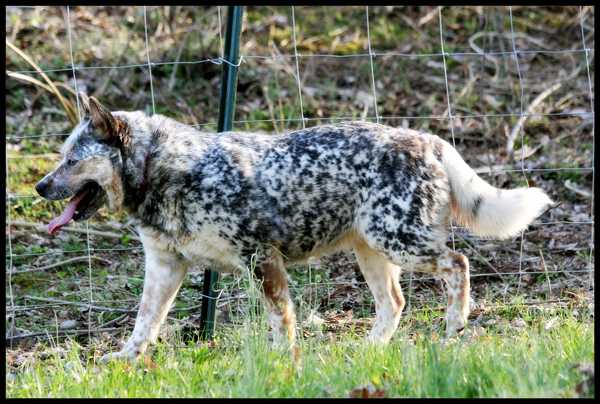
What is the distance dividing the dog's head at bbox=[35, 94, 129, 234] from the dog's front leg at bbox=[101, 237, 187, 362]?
45cm

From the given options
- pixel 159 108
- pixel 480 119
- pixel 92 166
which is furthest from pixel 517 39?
pixel 92 166

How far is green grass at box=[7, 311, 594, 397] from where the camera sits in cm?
438

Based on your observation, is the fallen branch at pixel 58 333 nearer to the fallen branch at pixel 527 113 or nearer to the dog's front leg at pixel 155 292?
the dog's front leg at pixel 155 292

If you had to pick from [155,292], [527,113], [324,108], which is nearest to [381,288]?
[155,292]

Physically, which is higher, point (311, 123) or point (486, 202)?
point (311, 123)

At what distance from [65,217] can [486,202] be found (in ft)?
8.14

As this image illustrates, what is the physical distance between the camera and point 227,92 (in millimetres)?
6316

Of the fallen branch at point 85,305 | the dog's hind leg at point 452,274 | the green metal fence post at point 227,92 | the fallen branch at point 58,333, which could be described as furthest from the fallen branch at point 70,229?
the dog's hind leg at point 452,274

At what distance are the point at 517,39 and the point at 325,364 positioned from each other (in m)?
7.34

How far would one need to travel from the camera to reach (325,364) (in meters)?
4.89

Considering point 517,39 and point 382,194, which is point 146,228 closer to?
point 382,194

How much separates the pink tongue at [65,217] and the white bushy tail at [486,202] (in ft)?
7.13

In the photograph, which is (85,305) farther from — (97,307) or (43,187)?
(43,187)

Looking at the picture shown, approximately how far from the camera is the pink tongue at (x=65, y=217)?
5.75 metres
